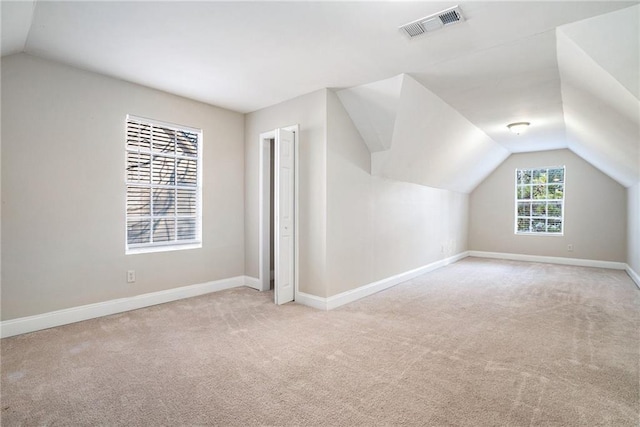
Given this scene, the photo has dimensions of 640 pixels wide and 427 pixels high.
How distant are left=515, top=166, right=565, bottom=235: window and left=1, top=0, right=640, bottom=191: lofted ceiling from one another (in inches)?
122

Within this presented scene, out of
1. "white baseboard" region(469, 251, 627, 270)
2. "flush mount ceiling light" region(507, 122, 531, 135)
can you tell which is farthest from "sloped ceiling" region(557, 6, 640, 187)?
"white baseboard" region(469, 251, 627, 270)

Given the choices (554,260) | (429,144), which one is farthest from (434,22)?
(554,260)

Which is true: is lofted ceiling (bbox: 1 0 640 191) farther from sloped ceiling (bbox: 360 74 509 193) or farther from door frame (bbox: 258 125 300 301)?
door frame (bbox: 258 125 300 301)

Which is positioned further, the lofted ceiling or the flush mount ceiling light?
the flush mount ceiling light

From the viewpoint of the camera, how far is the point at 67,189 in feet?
10.7

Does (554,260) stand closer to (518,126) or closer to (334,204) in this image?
(518,126)

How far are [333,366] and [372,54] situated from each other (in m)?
2.73

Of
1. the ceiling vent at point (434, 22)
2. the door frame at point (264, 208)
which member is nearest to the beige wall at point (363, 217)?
the door frame at point (264, 208)

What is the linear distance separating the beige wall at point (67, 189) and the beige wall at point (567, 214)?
7269mm

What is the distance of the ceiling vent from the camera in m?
2.34

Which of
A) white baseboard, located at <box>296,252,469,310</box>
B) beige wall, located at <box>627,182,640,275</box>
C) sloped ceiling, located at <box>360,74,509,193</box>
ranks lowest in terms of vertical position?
white baseboard, located at <box>296,252,469,310</box>

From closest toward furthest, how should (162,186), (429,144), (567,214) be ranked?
1. (162,186)
2. (429,144)
3. (567,214)

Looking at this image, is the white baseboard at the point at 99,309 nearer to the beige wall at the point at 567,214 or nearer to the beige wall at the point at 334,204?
the beige wall at the point at 334,204

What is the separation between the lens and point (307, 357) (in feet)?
8.45
